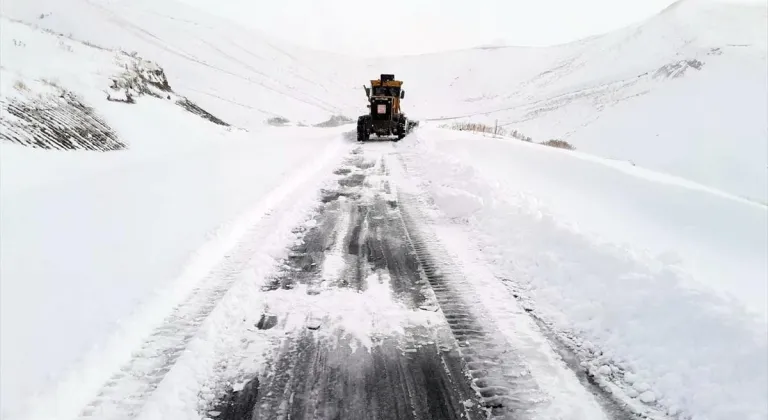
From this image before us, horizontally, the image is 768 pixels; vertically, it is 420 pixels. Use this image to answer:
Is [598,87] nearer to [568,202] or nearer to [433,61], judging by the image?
[568,202]

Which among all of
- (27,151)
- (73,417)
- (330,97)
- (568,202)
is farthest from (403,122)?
(330,97)

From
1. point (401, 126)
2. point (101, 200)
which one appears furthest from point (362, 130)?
point (101, 200)

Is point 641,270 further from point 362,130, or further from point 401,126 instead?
point 401,126

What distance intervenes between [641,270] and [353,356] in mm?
3042

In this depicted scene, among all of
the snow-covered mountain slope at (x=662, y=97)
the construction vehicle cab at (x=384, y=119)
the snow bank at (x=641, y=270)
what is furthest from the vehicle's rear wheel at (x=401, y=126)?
the snow-covered mountain slope at (x=662, y=97)

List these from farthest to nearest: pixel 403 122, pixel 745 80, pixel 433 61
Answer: pixel 433 61 → pixel 745 80 → pixel 403 122

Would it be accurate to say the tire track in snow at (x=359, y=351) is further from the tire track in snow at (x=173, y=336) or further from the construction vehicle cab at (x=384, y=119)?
Answer: the construction vehicle cab at (x=384, y=119)

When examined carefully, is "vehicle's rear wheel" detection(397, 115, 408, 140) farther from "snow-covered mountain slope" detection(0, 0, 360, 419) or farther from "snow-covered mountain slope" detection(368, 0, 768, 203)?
"snow-covered mountain slope" detection(368, 0, 768, 203)

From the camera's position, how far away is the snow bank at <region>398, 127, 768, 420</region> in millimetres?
3078

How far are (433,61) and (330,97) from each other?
53.9 metres

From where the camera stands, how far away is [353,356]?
A: 11.1ft

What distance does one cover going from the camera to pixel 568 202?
28.6 feet

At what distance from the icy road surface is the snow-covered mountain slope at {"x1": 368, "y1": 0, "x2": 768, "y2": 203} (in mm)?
17174

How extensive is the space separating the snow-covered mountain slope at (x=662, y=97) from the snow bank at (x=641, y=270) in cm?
1096
